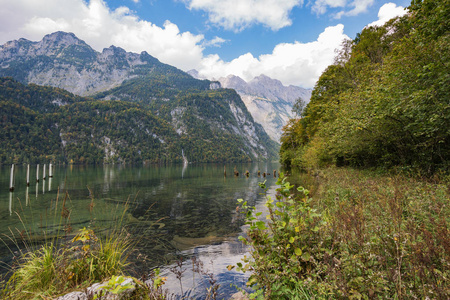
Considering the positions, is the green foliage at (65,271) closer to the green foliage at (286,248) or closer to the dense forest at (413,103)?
the green foliage at (286,248)

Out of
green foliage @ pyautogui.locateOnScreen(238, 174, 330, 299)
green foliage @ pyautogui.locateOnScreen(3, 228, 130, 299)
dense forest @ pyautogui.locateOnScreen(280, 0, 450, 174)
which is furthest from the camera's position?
dense forest @ pyautogui.locateOnScreen(280, 0, 450, 174)

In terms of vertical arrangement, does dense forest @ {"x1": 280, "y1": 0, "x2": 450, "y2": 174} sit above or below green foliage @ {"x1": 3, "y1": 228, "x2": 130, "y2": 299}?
above

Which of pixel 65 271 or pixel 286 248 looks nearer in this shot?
pixel 286 248

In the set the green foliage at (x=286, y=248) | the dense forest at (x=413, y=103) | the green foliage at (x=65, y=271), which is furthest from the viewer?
the dense forest at (x=413, y=103)

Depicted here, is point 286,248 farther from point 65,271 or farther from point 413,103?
point 413,103

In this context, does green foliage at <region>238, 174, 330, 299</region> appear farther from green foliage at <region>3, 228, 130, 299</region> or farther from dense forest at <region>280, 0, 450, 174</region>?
dense forest at <region>280, 0, 450, 174</region>

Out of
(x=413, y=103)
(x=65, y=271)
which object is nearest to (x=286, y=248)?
(x=65, y=271)

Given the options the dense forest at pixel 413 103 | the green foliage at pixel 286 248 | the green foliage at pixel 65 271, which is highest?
the dense forest at pixel 413 103

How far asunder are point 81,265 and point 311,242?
16.7 ft

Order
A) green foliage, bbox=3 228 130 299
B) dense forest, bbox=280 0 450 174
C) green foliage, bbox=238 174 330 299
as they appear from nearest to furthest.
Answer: green foliage, bbox=238 174 330 299 < green foliage, bbox=3 228 130 299 < dense forest, bbox=280 0 450 174

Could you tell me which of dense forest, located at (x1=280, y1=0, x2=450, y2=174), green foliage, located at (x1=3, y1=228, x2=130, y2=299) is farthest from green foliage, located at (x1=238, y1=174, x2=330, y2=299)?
dense forest, located at (x1=280, y1=0, x2=450, y2=174)

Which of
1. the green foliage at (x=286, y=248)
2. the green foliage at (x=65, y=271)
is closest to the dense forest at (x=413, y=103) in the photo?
the green foliage at (x=286, y=248)

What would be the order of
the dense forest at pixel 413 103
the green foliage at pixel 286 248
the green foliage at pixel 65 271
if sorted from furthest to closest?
the dense forest at pixel 413 103 → the green foliage at pixel 65 271 → the green foliage at pixel 286 248

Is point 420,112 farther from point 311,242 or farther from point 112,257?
point 112,257
